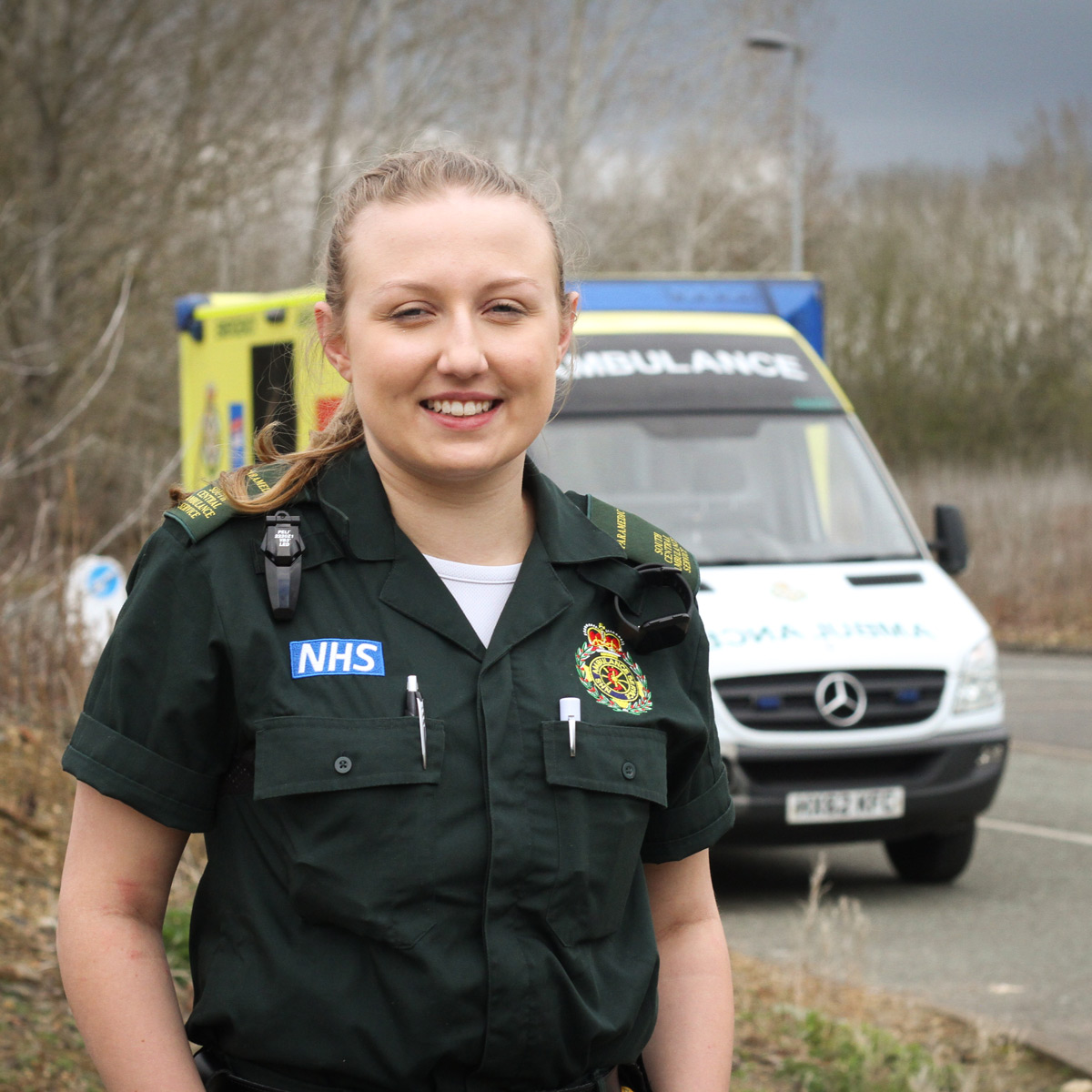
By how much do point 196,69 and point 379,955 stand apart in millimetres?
13921

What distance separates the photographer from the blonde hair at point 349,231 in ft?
6.37

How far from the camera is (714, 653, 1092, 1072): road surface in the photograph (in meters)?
5.55

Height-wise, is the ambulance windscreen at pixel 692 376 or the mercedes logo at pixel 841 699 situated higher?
the ambulance windscreen at pixel 692 376

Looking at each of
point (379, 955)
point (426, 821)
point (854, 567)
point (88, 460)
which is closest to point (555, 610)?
point (426, 821)

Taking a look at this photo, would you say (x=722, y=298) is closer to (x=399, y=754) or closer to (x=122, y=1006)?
(x=399, y=754)

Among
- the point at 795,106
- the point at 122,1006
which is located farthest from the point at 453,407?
the point at 795,106

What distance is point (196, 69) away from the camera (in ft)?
47.7

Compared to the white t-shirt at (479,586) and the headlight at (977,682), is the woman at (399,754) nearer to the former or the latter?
the white t-shirt at (479,586)

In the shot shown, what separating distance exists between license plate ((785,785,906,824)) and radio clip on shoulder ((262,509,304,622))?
5.23 meters

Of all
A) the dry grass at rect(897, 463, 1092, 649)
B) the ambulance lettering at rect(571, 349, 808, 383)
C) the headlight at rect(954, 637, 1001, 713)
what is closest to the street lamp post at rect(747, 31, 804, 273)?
the dry grass at rect(897, 463, 1092, 649)

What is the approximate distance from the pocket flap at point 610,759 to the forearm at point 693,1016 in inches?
10.3

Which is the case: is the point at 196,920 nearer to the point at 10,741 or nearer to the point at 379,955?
the point at 379,955

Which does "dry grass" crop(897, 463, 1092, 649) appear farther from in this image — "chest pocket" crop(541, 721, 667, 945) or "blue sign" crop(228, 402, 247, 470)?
"chest pocket" crop(541, 721, 667, 945)

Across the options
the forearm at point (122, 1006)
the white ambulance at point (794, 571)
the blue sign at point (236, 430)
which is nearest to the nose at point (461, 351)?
the forearm at point (122, 1006)
